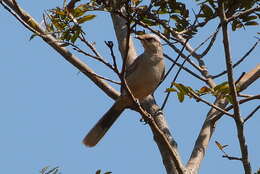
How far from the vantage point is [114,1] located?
3.56 m

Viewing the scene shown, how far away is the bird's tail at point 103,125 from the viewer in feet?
20.8

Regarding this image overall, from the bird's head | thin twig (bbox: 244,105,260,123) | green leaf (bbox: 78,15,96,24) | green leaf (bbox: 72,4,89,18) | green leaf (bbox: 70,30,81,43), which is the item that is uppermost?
the bird's head

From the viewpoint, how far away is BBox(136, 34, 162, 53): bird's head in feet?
21.7

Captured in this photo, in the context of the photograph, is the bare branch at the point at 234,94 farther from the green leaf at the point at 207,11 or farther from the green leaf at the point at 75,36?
the green leaf at the point at 75,36

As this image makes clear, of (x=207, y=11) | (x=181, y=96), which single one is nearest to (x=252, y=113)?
(x=181, y=96)

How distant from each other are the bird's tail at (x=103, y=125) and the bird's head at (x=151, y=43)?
873 mm

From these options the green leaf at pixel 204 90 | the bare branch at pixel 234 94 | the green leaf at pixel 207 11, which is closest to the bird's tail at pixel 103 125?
the green leaf at pixel 207 11

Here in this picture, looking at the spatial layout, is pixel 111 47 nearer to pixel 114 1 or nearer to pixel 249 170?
pixel 114 1

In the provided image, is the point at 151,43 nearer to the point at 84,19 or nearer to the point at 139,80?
the point at 139,80

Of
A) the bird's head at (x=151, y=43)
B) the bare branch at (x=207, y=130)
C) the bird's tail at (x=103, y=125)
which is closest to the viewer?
the bare branch at (x=207, y=130)

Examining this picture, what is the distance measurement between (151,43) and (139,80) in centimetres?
74

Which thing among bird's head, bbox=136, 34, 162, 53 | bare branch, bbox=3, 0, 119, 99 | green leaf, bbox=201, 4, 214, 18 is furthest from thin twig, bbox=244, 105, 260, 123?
bird's head, bbox=136, 34, 162, 53

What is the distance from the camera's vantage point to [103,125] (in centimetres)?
650

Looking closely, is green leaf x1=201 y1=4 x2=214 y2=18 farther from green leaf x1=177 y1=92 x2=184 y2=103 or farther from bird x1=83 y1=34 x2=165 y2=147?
bird x1=83 y1=34 x2=165 y2=147
